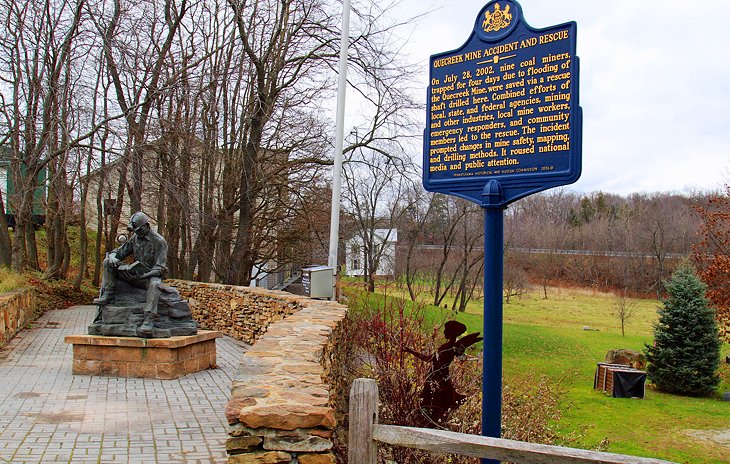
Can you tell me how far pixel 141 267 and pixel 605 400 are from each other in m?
11.6

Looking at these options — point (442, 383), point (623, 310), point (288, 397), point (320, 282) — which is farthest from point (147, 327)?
point (623, 310)

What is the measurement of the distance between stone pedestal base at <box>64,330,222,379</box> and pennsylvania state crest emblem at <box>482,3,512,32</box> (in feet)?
21.6

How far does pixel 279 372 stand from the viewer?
4902 mm

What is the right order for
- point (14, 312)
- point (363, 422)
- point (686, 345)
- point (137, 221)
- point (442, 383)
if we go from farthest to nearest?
point (686, 345) < point (14, 312) < point (137, 221) < point (442, 383) < point (363, 422)

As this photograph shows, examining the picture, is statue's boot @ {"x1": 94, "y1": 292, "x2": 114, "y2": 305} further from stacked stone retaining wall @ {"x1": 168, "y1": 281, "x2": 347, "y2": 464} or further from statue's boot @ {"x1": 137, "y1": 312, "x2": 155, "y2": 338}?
stacked stone retaining wall @ {"x1": 168, "y1": 281, "x2": 347, "y2": 464}

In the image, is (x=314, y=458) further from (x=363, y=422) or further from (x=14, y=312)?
(x=14, y=312)

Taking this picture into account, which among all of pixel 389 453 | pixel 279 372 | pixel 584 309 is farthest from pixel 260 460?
pixel 584 309

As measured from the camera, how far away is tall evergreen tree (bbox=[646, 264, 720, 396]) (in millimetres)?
17281

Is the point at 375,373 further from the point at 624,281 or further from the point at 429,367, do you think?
the point at 624,281

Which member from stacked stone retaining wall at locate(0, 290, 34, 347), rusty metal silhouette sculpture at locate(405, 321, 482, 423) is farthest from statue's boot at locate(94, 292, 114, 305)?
rusty metal silhouette sculpture at locate(405, 321, 482, 423)

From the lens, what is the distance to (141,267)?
Result: 10320mm

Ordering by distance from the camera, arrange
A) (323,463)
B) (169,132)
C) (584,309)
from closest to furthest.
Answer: (323,463) < (169,132) < (584,309)

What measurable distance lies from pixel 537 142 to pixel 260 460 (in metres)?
3.23

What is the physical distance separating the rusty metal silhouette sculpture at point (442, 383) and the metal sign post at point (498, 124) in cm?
66
